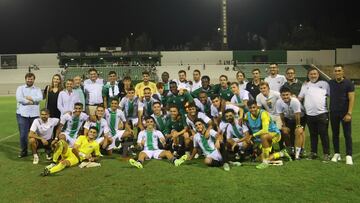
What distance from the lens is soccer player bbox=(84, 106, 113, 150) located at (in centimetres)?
845

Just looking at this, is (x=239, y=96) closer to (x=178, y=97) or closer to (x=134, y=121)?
(x=178, y=97)

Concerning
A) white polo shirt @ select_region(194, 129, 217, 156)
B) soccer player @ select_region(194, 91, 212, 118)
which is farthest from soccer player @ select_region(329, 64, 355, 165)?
soccer player @ select_region(194, 91, 212, 118)

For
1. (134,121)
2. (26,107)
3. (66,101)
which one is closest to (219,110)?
(134,121)

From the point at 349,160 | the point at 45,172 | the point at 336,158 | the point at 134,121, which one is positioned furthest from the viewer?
the point at 134,121

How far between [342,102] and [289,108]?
1.00m

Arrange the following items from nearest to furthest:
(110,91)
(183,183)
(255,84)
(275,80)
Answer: (183,183)
(275,80)
(255,84)
(110,91)

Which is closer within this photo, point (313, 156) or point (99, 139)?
point (313, 156)

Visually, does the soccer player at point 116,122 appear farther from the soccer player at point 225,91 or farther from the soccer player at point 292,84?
the soccer player at point 292,84

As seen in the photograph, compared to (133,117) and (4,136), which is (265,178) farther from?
(4,136)

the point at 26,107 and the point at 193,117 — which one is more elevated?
the point at 26,107

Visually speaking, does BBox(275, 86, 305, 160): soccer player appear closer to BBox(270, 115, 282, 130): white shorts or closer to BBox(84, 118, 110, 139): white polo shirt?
BBox(270, 115, 282, 130): white shorts

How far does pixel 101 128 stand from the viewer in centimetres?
859


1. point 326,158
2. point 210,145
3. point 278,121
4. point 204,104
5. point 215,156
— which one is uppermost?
point 204,104

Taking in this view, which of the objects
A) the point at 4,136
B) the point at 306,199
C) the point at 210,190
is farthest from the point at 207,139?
the point at 4,136
